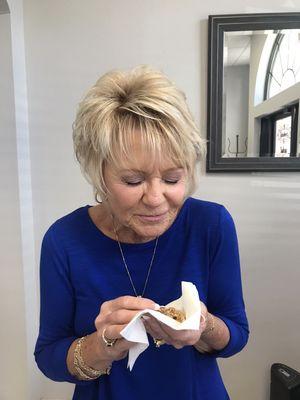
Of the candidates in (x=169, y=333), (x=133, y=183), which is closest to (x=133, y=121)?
(x=133, y=183)

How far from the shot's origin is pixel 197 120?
1704mm

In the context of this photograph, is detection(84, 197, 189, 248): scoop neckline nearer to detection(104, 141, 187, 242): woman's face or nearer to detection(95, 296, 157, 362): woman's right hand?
detection(104, 141, 187, 242): woman's face

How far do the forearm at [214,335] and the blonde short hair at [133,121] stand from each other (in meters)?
0.32

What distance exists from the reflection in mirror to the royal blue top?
0.95 meters

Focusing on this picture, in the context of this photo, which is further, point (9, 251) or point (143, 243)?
point (9, 251)

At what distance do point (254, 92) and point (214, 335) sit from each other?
1236 millimetres

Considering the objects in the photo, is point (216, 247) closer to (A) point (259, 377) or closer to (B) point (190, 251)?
(B) point (190, 251)

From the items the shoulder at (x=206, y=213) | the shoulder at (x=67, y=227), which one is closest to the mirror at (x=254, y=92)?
the shoulder at (x=206, y=213)

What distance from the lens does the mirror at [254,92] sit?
162 cm

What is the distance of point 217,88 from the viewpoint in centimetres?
165

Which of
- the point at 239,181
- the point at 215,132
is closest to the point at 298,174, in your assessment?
the point at 239,181

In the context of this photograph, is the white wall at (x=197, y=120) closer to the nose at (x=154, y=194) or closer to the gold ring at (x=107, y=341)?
the nose at (x=154, y=194)

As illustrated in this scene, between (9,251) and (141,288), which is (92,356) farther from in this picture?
(9,251)

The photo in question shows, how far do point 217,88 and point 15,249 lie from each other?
1.19 meters
